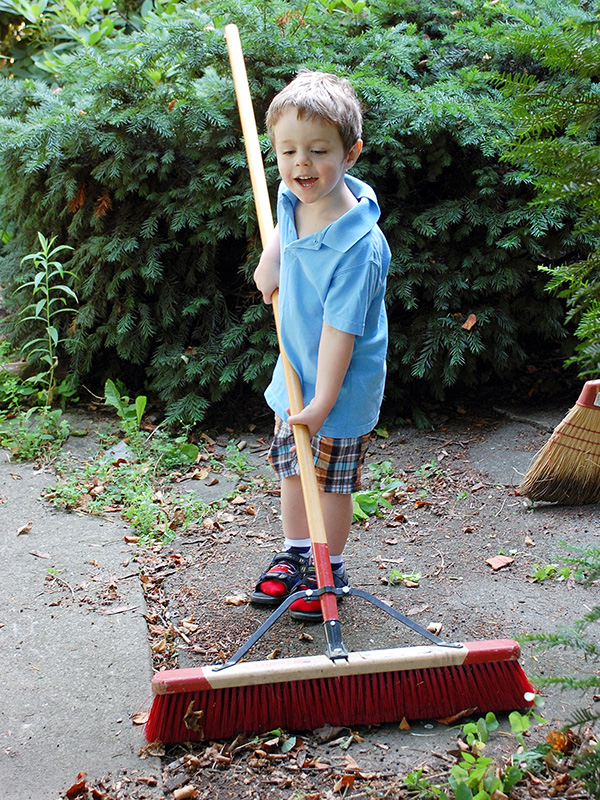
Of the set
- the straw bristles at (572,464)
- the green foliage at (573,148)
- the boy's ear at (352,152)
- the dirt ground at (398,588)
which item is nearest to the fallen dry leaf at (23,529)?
the dirt ground at (398,588)

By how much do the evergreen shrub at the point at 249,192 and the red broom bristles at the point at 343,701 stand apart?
1818 millimetres

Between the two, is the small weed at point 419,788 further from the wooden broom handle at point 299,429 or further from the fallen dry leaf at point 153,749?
the fallen dry leaf at point 153,749

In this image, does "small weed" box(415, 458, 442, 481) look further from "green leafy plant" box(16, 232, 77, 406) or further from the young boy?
"green leafy plant" box(16, 232, 77, 406)

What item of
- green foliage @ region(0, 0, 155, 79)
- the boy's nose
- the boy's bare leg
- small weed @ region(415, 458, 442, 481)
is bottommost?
small weed @ region(415, 458, 442, 481)

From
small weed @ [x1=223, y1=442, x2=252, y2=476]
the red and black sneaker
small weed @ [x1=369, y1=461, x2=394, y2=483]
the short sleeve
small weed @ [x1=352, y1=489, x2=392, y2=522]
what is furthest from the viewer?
small weed @ [x1=223, y1=442, x2=252, y2=476]

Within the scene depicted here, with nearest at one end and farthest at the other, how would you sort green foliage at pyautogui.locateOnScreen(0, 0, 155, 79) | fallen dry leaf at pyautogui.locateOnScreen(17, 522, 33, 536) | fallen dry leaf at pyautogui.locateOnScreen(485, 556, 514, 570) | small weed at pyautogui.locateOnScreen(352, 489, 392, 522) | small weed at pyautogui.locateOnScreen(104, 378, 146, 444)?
fallen dry leaf at pyautogui.locateOnScreen(485, 556, 514, 570) < fallen dry leaf at pyautogui.locateOnScreen(17, 522, 33, 536) < small weed at pyautogui.locateOnScreen(352, 489, 392, 522) < small weed at pyautogui.locateOnScreen(104, 378, 146, 444) < green foliage at pyautogui.locateOnScreen(0, 0, 155, 79)

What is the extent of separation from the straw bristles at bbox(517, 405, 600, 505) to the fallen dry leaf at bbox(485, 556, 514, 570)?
1.44 ft

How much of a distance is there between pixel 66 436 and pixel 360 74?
2.26 metres

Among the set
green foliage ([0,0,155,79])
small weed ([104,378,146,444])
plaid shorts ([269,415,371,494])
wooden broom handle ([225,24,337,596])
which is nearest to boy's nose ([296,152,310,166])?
wooden broom handle ([225,24,337,596])

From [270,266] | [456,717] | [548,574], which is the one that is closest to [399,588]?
[548,574]

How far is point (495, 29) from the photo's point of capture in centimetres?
350

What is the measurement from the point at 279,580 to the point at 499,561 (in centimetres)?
84

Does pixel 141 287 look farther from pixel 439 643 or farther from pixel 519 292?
pixel 439 643

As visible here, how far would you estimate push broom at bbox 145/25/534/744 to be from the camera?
1.95 meters
